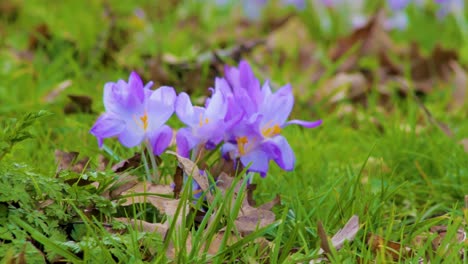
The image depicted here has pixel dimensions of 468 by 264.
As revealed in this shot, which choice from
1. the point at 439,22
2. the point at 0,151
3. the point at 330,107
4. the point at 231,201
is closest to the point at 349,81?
the point at 330,107

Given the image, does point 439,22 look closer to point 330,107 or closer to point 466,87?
point 466,87

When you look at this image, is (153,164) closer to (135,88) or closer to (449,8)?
(135,88)

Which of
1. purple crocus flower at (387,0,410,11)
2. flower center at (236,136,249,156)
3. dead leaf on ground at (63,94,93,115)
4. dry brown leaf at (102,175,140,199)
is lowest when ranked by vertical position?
purple crocus flower at (387,0,410,11)

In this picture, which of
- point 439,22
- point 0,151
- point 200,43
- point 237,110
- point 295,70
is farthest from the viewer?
point 439,22

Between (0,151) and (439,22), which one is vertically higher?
(0,151)

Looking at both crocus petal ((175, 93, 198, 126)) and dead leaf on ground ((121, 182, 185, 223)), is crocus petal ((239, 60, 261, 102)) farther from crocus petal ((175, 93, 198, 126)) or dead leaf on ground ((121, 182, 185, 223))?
dead leaf on ground ((121, 182, 185, 223))

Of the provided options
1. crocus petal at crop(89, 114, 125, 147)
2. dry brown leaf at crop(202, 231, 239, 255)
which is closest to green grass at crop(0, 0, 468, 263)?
dry brown leaf at crop(202, 231, 239, 255)

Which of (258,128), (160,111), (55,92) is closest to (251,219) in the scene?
(258,128)
